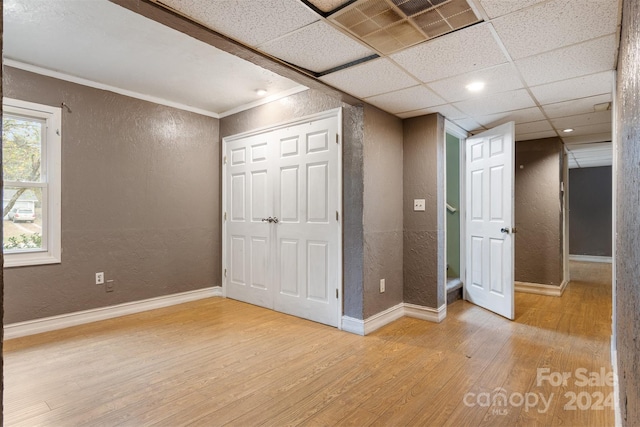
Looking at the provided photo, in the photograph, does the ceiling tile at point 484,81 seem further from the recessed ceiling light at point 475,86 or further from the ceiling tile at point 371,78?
the ceiling tile at point 371,78

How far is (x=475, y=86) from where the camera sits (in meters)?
2.69

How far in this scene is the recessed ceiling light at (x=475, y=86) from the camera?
2.65 metres

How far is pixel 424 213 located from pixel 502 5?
2.11 metres

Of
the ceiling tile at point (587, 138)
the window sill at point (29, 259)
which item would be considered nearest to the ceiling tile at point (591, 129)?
the ceiling tile at point (587, 138)

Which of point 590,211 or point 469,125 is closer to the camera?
point 469,125

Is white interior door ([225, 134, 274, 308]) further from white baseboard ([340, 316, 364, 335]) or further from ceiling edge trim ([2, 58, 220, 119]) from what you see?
white baseboard ([340, 316, 364, 335])

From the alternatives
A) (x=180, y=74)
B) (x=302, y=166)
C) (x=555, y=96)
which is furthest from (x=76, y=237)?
(x=555, y=96)

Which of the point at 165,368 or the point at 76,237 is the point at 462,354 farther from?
the point at 76,237

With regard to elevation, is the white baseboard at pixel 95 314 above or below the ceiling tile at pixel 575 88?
below

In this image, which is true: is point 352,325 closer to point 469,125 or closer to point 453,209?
point 453,209

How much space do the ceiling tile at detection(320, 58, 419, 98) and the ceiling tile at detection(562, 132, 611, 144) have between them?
3.18 m

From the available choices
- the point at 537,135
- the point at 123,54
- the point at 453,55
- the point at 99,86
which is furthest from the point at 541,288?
the point at 99,86

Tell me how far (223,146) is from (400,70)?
8.88 ft

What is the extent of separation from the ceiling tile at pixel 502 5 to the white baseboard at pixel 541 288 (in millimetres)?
4015
